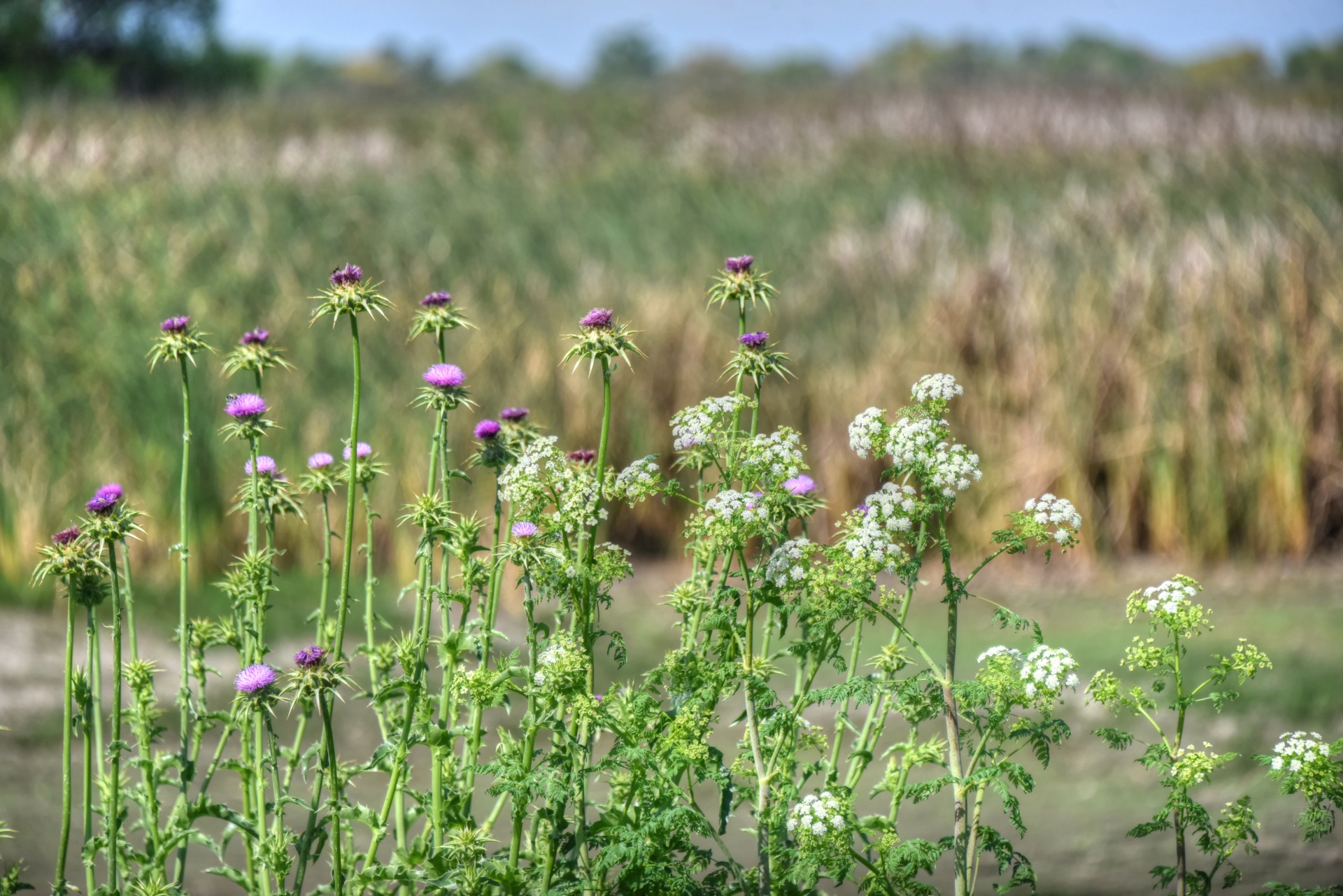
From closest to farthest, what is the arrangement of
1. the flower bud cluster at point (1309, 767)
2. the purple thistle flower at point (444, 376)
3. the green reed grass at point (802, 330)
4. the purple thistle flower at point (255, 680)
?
the purple thistle flower at point (255, 680) < the flower bud cluster at point (1309, 767) < the purple thistle flower at point (444, 376) < the green reed grass at point (802, 330)

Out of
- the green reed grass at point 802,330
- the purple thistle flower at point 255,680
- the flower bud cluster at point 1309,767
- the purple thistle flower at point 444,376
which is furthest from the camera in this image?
the green reed grass at point 802,330

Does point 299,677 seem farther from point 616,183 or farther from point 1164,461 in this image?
point 616,183

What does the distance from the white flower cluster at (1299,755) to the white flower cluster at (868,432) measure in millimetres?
730

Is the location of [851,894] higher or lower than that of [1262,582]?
lower

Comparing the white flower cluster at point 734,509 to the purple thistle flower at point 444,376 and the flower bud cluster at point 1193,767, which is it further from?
the flower bud cluster at point 1193,767

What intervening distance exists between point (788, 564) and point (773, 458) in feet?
0.54

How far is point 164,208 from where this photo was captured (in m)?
8.13

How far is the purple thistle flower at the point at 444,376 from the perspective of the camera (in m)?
2.04

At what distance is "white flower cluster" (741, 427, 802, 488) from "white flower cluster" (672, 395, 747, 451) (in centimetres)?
6

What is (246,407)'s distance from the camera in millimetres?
2068

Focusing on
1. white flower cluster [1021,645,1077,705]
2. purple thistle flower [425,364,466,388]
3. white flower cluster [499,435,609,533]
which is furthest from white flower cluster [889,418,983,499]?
purple thistle flower [425,364,466,388]

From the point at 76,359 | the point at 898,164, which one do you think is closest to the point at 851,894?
the point at 76,359

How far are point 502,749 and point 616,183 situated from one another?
920cm

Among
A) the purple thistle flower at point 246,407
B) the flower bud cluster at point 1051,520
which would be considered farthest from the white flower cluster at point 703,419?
the purple thistle flower at point 246,407
